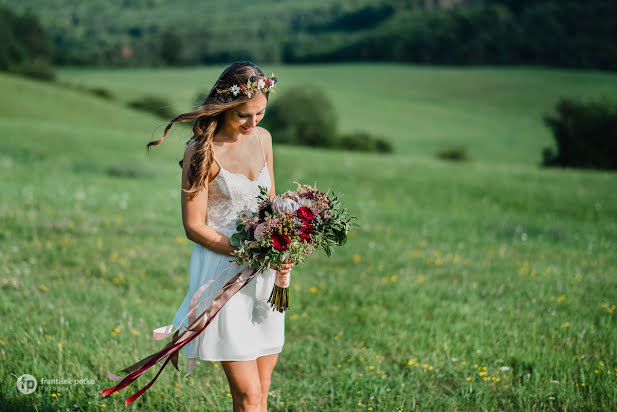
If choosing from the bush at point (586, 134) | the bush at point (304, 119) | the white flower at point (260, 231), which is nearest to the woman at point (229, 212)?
the white flower at point (260, 231)

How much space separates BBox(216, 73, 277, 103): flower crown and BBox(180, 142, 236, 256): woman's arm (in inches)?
14.3

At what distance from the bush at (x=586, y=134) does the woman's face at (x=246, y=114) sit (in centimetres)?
3009

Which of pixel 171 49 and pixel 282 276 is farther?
pixel 171 49

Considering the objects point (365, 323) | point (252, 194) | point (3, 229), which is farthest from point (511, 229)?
point (3, 229)

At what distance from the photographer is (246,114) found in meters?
3.35

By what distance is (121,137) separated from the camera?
24.9m

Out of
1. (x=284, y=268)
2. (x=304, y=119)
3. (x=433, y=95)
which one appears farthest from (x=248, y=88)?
(x=433, y=95)

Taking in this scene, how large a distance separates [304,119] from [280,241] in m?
44.4

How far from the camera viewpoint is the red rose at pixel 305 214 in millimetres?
3092

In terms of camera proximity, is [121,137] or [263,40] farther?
[263,40]

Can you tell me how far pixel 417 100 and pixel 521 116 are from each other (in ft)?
49.1

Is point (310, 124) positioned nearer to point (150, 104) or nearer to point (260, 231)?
point (150, 104)

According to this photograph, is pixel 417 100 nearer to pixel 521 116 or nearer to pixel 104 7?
pixel 521 116

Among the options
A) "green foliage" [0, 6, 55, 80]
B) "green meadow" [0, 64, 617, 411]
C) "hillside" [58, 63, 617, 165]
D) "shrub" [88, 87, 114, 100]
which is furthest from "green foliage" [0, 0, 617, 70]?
"green meadow" [0, 64, 617, 411]
